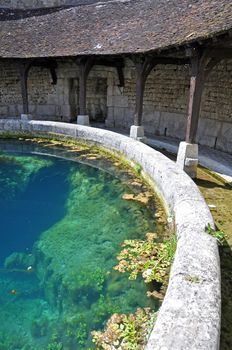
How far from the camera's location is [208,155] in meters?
8.55

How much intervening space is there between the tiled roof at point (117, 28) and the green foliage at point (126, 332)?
4767 mm

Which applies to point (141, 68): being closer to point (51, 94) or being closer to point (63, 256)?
point (63, 256)

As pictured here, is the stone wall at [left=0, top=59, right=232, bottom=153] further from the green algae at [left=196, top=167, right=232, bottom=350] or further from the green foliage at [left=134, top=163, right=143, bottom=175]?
the green foliage at [left=134, top=163, right=143, bottom=175]

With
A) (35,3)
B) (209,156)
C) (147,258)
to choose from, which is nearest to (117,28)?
(209,156)

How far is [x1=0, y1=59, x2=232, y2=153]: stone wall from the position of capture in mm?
9070

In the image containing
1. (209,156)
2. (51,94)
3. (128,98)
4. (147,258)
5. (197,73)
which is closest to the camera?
(147,258)

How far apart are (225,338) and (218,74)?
7.76 meters

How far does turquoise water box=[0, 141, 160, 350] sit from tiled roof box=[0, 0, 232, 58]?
368cm

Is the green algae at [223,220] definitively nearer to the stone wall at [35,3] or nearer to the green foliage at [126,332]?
the green foliage at [126,332]

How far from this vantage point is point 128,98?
1273 centimetres

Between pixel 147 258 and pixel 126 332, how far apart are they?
4.40 ft

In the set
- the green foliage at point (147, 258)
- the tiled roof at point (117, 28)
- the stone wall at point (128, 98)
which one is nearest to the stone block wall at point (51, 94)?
the stone wall at point (128, 98)

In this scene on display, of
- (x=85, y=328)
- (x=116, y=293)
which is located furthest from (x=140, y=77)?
(x=85, y=328)

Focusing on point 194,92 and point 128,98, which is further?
point 128,98
